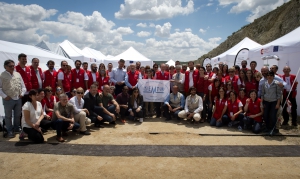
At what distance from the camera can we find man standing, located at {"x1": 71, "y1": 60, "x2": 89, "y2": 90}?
6824mm

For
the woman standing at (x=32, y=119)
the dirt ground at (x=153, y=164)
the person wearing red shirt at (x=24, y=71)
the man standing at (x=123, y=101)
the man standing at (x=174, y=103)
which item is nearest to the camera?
the dirt ground at (x=153, y=164)

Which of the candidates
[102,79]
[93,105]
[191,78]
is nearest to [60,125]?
[93,105]

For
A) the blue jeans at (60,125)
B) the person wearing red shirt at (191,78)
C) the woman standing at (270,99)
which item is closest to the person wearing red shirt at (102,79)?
the blue jeans at (60,125)

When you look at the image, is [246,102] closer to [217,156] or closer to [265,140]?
[265,140]

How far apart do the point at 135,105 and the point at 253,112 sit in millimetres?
3653

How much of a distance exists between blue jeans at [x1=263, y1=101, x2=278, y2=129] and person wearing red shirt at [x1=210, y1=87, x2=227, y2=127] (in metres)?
1.09

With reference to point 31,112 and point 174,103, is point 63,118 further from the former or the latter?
point 174,103

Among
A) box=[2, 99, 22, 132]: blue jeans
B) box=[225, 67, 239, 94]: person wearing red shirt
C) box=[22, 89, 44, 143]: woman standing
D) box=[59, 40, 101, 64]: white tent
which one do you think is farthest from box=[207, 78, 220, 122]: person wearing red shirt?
box=[59, 40, 101, 64]: white tent

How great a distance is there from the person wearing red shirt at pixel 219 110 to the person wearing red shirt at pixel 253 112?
612 mm

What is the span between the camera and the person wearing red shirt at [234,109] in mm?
5950

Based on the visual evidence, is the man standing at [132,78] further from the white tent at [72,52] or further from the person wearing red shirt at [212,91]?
the white tent at [72,52]

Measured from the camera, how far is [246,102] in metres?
5.91

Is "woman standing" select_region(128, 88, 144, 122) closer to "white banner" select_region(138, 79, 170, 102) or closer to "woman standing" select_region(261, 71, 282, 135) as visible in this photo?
"white banner" select_region(138, 79, 170, 102)

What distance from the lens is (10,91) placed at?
4.98m
